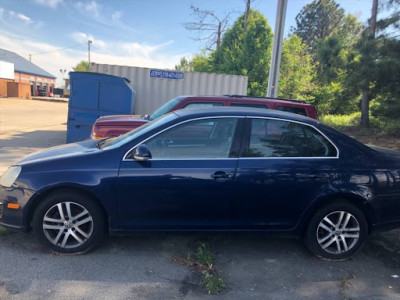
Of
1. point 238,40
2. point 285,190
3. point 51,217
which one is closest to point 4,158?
point 51,217

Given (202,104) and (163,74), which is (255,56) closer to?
(163,74)

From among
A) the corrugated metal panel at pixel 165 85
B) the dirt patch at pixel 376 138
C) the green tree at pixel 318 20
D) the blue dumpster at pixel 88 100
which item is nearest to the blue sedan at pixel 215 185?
the blue dumpster at pixel 88 100

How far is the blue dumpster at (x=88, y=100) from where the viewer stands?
9539 mm

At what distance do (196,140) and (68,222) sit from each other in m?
1.57

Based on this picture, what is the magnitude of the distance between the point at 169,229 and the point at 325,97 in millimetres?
22225

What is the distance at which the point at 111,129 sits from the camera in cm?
594

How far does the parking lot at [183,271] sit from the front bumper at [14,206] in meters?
0.32

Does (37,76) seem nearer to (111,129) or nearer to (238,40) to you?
(238,40)

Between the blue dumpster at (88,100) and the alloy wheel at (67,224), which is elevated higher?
the blue dumpster at (88,100)

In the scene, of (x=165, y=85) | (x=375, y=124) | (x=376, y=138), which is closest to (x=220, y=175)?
(x=165, y=85)

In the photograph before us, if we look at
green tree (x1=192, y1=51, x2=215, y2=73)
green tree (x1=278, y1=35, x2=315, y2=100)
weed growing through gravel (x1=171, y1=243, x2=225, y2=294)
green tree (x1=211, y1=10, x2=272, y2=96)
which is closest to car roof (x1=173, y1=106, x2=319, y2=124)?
weed growing through gravel (x1=171, y1=243, x2=225, y2=294)

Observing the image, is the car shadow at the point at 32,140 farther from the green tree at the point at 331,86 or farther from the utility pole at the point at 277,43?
the green tree at the point at 331,86

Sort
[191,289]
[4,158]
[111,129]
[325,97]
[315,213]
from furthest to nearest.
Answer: [325,97]
[4,158]
[111,129]
[315,213]
[191,289]

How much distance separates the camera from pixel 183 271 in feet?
10.4
